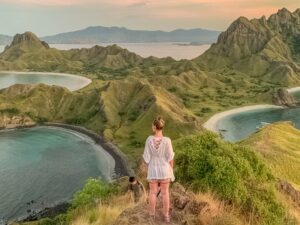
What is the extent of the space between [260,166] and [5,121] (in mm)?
179932

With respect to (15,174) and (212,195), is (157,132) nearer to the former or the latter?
(212,195)

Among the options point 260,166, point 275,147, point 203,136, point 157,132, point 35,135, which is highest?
point 157,132

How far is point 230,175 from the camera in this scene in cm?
2523

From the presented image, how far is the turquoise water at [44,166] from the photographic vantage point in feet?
361

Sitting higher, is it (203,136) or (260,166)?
(203,136)

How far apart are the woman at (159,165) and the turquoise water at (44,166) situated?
85.3 metres

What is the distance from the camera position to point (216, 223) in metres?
18.9

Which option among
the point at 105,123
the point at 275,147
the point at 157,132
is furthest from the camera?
the point at 105,123

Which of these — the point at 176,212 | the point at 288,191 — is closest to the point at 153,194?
the point at 176,212

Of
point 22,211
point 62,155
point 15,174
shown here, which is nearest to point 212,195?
point 22,211

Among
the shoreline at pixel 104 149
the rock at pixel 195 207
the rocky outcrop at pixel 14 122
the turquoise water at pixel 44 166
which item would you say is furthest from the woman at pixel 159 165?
the rocky outcrop at pixel 14 122

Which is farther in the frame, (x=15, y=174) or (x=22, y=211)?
(x=15, y=174)

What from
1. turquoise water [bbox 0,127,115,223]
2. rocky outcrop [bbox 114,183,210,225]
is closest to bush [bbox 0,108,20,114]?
turquoise water [bbox 0,127,115,223]

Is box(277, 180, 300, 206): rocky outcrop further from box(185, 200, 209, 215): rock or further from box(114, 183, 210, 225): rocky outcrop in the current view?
box(185, 200, 209, 215): rock
